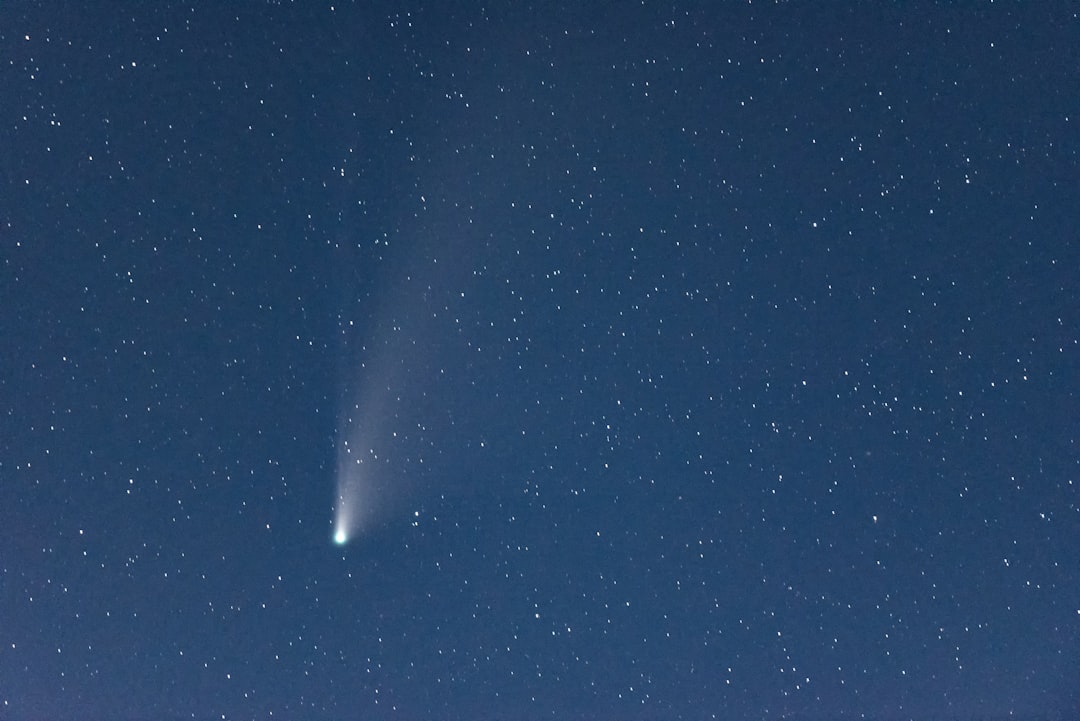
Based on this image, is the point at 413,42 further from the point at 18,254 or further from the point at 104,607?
the point at 104,607

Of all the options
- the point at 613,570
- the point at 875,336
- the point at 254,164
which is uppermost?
the point at 254,164

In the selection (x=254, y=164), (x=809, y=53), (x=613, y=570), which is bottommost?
(x=613, y=570)

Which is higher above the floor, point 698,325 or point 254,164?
point 254,164

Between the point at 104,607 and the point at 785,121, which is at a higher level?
the point at 785,121

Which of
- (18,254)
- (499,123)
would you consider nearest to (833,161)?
(499,123)

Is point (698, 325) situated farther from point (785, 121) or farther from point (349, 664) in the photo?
point (349, 664)

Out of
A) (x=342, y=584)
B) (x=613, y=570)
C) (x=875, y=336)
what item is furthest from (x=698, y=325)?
(x=342, y=584)
